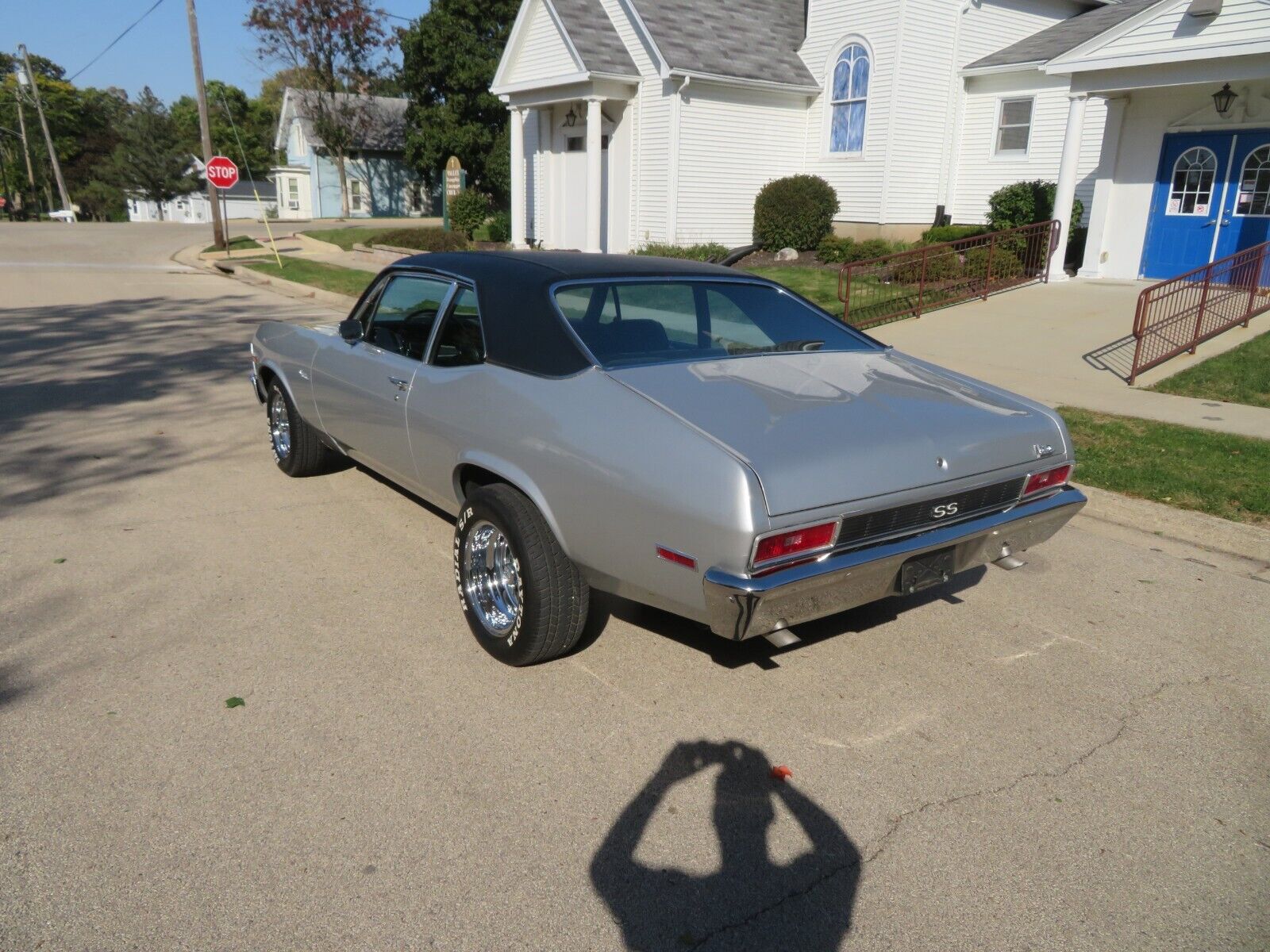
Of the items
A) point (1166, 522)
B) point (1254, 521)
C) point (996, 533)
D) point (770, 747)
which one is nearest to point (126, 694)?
point (770, 747)

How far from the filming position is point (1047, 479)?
13.6 feet

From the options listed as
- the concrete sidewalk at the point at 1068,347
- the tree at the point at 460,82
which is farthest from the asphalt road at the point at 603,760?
the tree at the point at 460,82

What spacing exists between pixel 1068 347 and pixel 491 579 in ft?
31.8

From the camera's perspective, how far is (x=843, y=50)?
2055cm

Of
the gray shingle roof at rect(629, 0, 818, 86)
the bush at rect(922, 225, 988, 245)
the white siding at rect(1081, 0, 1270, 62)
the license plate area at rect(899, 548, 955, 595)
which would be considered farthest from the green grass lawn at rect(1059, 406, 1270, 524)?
the gray shingle roof at rect(629, 0, 818, 86)

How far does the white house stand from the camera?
765 inches

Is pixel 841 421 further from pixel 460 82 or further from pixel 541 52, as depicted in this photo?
pixel 460 82

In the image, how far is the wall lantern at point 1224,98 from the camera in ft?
48.4

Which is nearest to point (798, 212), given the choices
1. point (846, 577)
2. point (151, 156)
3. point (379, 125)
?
point (846, 577)

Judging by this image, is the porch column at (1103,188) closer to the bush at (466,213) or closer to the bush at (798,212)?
the bush at (798,212)

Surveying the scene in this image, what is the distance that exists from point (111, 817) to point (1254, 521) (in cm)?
613

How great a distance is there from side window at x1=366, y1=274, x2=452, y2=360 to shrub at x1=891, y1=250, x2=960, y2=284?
1127 centimetres

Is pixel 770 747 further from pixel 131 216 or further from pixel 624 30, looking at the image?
pixel 131 216

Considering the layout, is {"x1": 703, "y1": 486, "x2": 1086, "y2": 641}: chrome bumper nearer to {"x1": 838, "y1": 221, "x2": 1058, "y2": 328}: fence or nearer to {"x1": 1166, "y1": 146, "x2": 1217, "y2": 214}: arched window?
{"x1": 838, "y1": 221, "x2": 1058, "y2": 328}: fence
